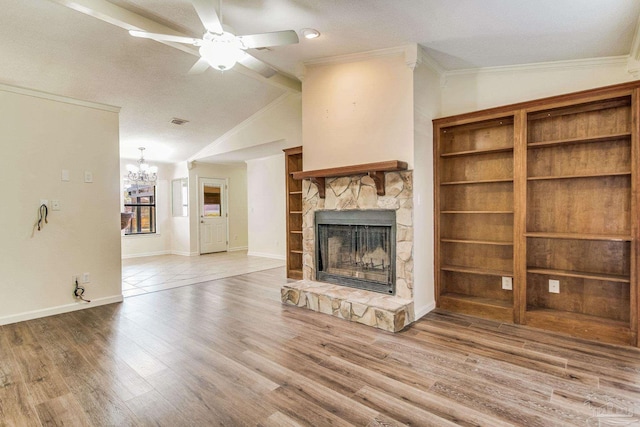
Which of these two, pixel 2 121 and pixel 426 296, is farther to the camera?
pixel 426 296

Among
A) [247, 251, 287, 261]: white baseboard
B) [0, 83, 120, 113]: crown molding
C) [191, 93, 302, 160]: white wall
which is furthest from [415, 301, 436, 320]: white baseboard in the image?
[0, 83, 120, 113]: crown molding

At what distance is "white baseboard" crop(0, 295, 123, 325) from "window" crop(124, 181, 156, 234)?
15.0ft

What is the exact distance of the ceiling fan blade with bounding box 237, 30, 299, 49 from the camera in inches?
91.4

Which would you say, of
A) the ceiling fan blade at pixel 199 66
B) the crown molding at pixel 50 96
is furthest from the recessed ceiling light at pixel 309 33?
the crown molding at pixel 50 96

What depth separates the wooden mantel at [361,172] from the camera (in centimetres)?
321

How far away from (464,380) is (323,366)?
3.25 feet

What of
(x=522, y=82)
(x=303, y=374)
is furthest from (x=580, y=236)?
(x=303, y=374)

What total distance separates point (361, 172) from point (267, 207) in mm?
4461

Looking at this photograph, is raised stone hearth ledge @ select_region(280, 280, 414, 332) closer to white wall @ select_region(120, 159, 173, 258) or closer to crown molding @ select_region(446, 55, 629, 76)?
crown molding @ select_region(446, 55, 629, 76)

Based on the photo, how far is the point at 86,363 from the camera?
8.04 ft

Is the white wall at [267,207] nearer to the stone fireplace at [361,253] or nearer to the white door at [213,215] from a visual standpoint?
the white door at [213,215]

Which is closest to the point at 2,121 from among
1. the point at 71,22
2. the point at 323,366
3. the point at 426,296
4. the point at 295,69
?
the point at 71,22

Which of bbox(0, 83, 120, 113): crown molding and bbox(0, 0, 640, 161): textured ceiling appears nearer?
bbox(0, 0, 640, 161): textured ceiling

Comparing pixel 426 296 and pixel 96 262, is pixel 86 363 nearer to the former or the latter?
pixel 96 262
